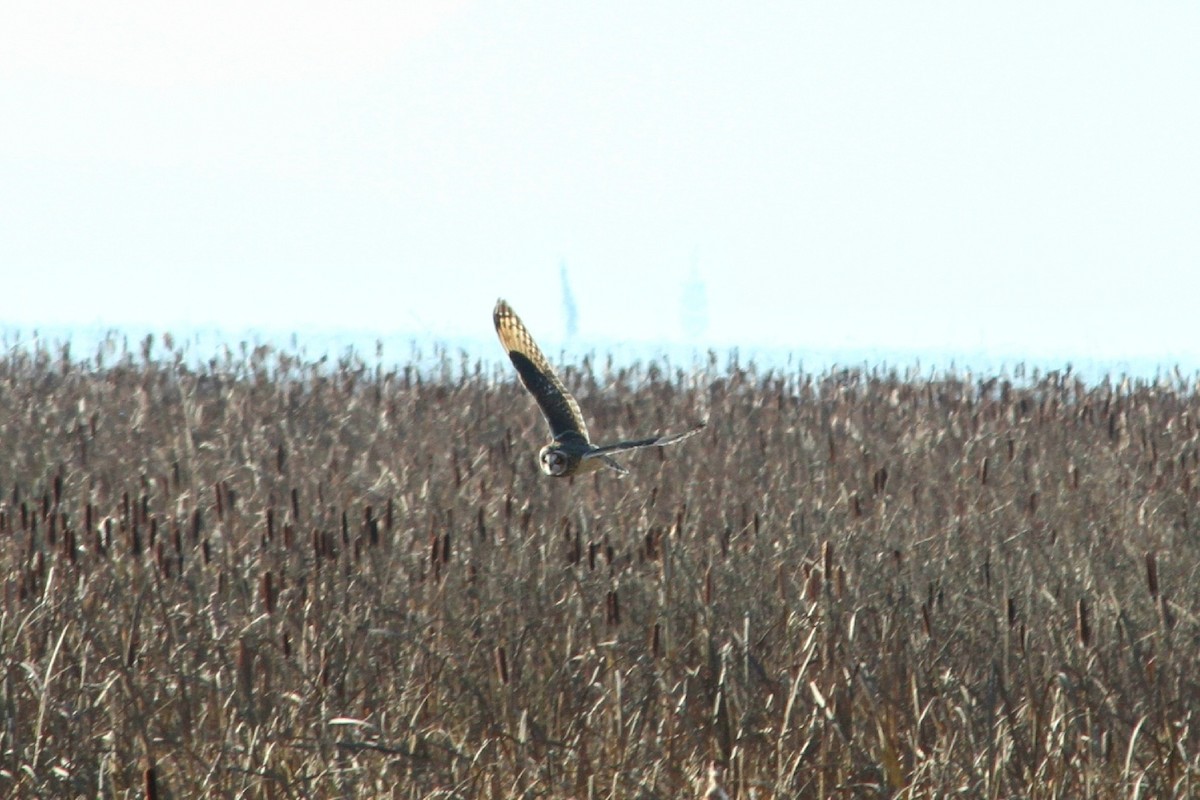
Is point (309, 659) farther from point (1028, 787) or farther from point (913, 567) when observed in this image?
point (913, 567)

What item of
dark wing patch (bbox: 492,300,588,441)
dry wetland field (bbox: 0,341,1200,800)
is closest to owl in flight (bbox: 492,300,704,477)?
dark wing patch (bbox: 492,300,588,441)

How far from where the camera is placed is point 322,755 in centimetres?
279

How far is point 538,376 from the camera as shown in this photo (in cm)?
376

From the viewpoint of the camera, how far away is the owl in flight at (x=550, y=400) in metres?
3.42

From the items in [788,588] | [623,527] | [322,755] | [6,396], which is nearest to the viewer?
[322,755]

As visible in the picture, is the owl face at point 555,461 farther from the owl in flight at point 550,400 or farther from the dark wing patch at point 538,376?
the dark wing patch at point 538,376

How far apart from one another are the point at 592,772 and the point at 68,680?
1198mm

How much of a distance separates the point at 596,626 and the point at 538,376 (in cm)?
65

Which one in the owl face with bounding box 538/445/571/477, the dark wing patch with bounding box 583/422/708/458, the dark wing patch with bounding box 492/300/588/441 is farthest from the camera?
the dark wing patch with bounding box 492/300/588/441

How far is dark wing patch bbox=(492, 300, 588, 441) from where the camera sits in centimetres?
370

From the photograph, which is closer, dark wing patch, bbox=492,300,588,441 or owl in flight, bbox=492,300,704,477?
owl in flight, bbox=492,300,704,477

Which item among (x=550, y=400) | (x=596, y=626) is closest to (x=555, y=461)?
(x=550, y=400)

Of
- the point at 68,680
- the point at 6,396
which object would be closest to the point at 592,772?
the point at 68,680

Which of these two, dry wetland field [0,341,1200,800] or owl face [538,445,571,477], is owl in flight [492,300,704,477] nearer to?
owl face [538,445,571,477]
